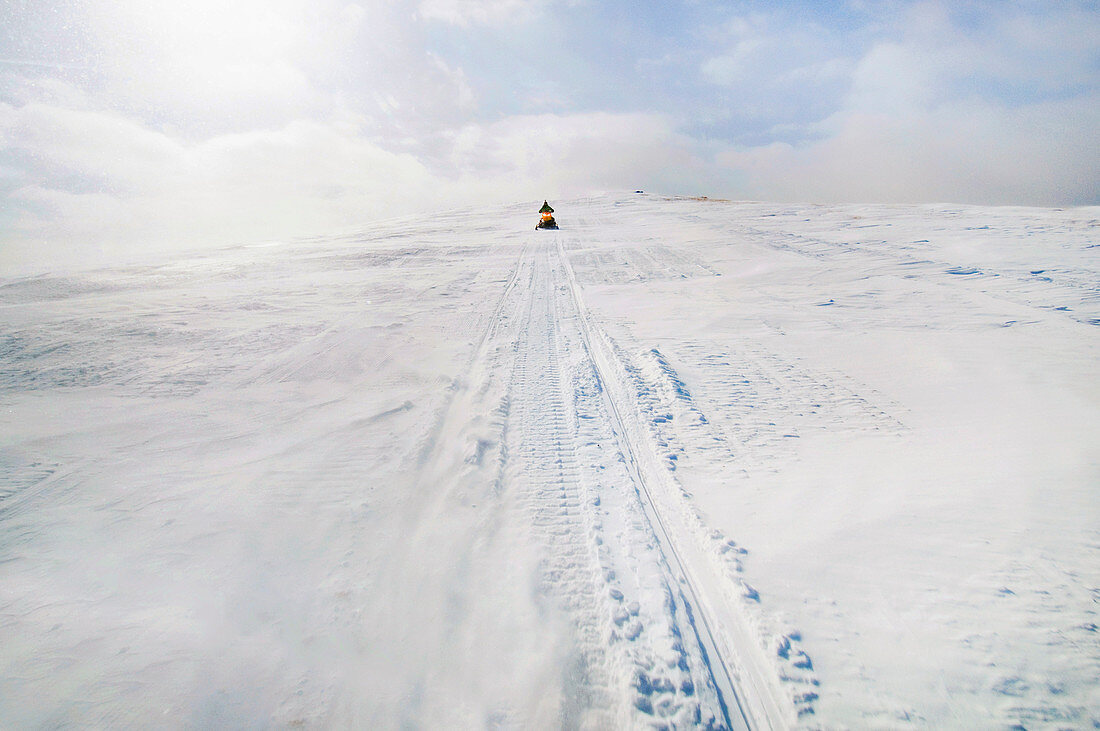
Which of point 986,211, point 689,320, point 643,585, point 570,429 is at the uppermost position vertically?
point 986,211

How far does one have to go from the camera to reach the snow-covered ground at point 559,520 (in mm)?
2096

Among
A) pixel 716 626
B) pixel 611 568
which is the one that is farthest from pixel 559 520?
pixel 716 626

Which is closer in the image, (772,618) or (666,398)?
(772,618)

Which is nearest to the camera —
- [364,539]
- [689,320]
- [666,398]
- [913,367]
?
[364,539]

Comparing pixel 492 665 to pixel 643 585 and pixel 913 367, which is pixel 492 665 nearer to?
pixel 643 585

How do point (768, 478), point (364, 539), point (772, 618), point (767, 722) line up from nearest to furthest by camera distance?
point (767, 722) < point (772, 618) < point (364, 539) < point (768, 478)

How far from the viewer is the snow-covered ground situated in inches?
82.5

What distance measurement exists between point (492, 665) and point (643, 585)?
96 cm

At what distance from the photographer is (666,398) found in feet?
15.6

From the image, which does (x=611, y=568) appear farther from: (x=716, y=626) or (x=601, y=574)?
(x=716, y=626)

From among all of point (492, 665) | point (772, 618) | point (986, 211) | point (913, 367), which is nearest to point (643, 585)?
point (772, 618)

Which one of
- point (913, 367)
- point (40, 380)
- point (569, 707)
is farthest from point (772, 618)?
point (40, 380)

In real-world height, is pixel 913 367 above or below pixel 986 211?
below

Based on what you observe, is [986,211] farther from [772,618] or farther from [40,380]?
[40,380]
